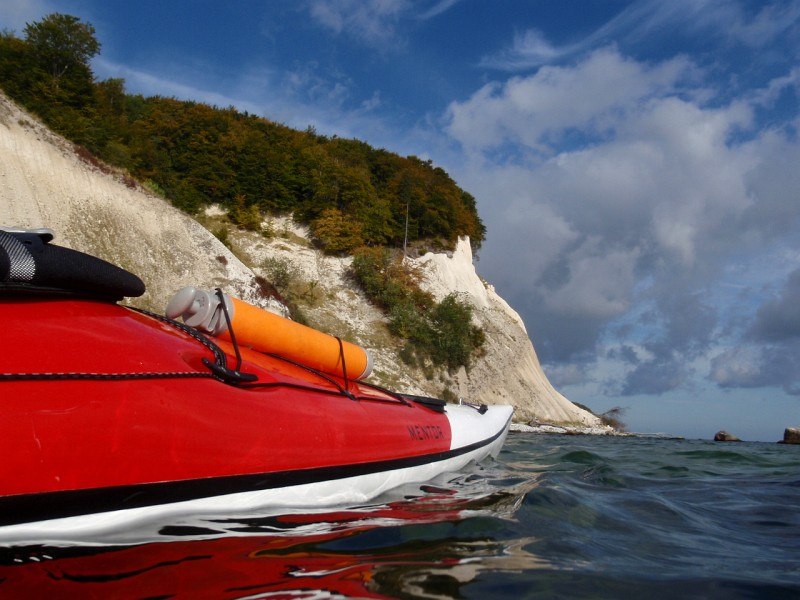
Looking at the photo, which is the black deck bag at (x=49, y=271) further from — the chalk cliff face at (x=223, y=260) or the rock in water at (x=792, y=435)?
the rock in water at (x=792, y=435)

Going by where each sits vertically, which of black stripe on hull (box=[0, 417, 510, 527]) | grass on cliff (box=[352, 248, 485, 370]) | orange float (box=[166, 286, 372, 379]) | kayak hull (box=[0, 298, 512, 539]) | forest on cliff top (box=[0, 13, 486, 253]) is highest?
forest on cliff top (box=[0, 13, 486, 253])

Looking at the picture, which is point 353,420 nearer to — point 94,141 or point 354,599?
point 354,599

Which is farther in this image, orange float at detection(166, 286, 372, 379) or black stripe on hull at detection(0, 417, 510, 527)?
orange float at detection(166, 286, 372, 379)

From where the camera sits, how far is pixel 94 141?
19000 millimetres

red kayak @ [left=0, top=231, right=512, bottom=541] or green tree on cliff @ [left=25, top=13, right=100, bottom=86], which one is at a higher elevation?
green tree on cliff @ [left=25, top=13, right=100, bottom=86]

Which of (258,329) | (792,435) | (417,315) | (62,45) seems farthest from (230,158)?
(792,435)

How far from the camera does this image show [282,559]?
2.15 meters

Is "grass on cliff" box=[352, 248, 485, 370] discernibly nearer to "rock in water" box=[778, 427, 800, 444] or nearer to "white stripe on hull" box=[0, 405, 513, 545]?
"rock in water" box=[778, 427, 800, 444]

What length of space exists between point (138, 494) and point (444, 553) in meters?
1.34

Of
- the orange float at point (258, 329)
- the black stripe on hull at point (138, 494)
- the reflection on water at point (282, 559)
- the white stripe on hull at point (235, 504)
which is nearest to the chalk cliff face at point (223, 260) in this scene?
the orange float at point (258, 329)

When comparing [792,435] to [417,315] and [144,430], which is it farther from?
[144,430]

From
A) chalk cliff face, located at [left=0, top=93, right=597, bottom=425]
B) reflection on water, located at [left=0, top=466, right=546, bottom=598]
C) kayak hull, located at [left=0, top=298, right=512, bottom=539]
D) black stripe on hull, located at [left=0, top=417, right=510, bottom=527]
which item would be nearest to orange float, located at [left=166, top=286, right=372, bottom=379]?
kayak hull, located at [left=0, top=298, right=512, bottom=539]

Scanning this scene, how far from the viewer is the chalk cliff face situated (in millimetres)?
16250

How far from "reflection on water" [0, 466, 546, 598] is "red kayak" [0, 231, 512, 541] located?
5.4 inches
